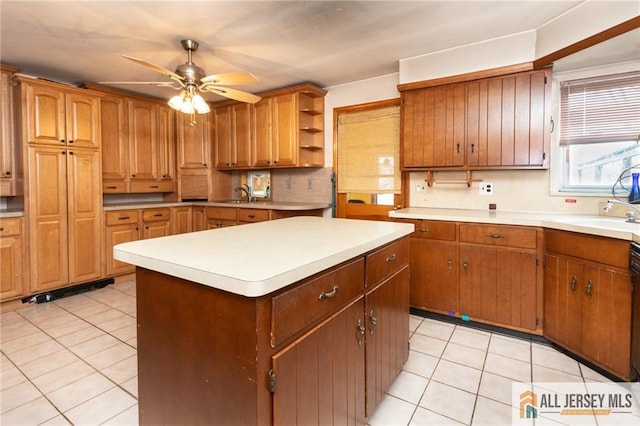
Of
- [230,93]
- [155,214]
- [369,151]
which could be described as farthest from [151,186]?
[369,151]

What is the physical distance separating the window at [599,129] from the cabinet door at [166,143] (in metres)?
4.56

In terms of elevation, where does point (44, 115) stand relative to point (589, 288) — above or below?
above

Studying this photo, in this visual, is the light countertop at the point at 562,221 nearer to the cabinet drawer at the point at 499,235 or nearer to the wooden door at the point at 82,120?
the cabinet drawer at the point at 499,235

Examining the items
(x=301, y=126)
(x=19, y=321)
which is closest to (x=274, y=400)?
(x=19, y=321)

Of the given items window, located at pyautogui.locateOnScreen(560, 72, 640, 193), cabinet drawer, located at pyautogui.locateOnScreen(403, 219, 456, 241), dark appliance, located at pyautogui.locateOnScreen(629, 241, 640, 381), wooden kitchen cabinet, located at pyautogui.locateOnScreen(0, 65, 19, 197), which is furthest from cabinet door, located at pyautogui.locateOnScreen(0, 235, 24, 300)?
window, located at pyautogui.locateOnScreen(560, 72, 640, 193)

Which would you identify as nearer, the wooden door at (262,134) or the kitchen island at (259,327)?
the kitchen island at (259,327)

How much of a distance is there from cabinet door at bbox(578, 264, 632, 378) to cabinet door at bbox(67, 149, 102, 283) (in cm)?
456

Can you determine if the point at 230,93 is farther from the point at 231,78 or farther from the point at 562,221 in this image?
the point at 562,221

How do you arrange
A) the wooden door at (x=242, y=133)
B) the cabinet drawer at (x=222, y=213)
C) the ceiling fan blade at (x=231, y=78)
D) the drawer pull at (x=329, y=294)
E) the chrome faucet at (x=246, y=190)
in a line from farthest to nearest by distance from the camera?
the chrome faucet at (x=246, y=190) < the wooden door at (x=242, y=133) < the cabinet drawer at (x=222, y=213) < the ceiling fan blade at (x=231, y=78) < the drawer pull at (x=329, y=294)

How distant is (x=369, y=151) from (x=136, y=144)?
3.00 metres

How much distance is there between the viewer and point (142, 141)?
4.34m

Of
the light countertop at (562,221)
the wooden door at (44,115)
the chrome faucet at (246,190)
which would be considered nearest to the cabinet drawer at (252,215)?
the chrome faucet at (246,190)

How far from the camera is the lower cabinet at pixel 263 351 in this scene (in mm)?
982

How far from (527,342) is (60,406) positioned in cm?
308
